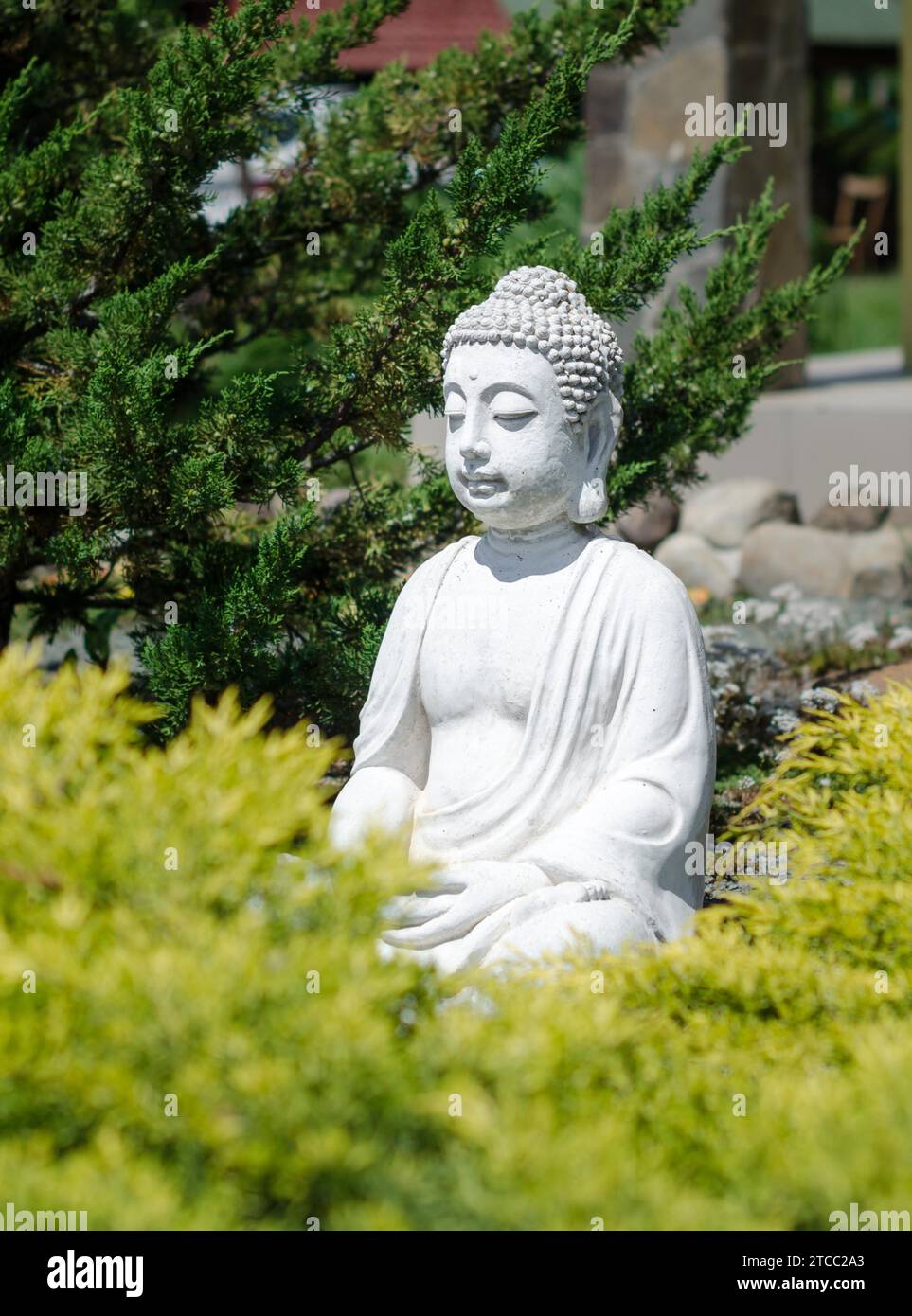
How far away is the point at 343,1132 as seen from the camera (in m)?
2.64

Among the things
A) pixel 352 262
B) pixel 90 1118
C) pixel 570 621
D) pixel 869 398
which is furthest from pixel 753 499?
pixel 90 1118

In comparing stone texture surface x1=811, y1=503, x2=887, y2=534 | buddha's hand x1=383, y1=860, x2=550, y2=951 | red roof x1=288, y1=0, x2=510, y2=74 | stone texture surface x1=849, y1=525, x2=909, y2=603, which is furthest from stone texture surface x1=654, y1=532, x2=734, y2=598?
red roof x1=288, y1=0, x2=510, y2=74

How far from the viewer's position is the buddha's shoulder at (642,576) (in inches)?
158

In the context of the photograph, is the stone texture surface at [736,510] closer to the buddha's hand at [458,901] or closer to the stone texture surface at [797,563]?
the stone texture surface at [797,563]

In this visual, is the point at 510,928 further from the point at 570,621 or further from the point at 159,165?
the point at 159,165

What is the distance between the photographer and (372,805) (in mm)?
4109

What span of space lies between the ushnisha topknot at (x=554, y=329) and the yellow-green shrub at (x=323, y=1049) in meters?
1.16

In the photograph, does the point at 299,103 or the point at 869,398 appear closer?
the point at 299,103

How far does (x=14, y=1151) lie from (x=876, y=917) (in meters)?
1.74

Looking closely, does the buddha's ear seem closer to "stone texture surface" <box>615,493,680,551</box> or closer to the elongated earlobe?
the elongated earlobe

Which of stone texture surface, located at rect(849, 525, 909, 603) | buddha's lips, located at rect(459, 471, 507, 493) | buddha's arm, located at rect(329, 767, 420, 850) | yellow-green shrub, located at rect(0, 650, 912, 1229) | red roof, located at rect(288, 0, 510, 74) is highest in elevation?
red roof, located at rect(288, 0, 510, 74)

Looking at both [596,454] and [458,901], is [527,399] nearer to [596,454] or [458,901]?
[596,454]

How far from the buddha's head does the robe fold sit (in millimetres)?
206

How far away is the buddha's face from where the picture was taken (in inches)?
157
